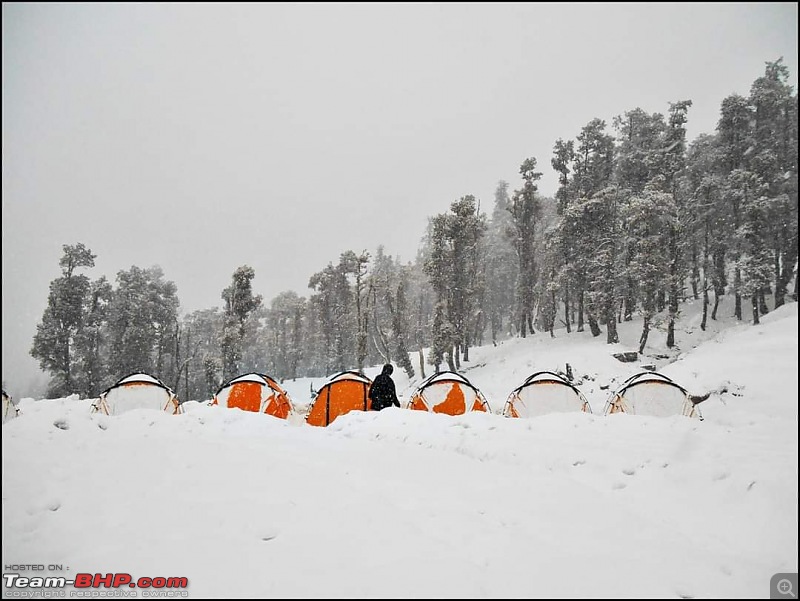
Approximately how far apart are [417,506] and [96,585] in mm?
3020

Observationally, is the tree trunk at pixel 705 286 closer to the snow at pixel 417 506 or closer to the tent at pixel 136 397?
the snow at pixel 417 506

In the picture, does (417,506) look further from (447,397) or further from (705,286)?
(705,286)

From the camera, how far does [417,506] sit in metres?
4.50

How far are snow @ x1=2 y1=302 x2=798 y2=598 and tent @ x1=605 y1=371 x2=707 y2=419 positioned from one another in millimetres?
5277

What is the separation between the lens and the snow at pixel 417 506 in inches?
133

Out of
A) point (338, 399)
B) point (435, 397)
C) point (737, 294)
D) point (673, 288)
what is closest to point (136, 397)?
point (338, 399)

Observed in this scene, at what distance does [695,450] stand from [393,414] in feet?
18.2

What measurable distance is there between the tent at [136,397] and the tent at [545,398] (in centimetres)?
1080

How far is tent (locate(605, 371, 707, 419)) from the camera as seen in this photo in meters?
11.8

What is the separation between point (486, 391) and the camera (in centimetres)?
2567

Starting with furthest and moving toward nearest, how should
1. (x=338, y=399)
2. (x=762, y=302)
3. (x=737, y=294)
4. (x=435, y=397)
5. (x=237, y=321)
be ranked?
(x=237, y=321) < (x=737, y=294) < (x=762, y=302) < (x=338, y=399) < (x=435, y=397)

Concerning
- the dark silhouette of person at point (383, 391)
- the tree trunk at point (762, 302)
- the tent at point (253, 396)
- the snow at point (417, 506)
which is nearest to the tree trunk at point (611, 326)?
the tree trunk at point (762, 302)

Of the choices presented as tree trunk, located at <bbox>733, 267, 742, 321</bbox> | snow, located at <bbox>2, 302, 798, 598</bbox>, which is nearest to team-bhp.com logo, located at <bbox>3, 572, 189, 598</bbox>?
snow, located at <bbox>2, 302, 798, 598</bbox>

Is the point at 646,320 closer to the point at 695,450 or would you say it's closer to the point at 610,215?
the point at 610,215
